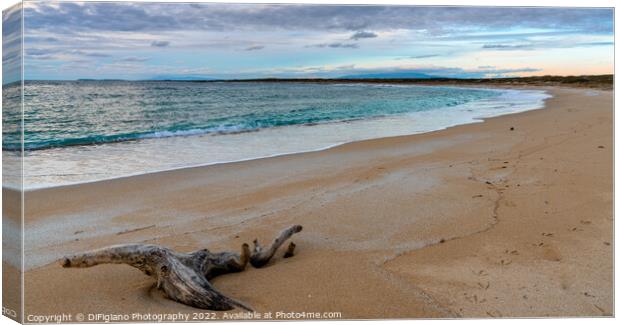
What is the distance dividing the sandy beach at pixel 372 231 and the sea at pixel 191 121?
2.16ft

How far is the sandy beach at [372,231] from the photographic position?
141 inches

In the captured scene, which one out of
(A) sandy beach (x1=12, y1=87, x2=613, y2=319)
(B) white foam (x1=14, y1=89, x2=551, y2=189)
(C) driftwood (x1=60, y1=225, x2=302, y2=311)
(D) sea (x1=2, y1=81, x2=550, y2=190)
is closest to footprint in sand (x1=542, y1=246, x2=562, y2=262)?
(A) sandy beach (x1=12, y1=87, x2=613, y2=319)

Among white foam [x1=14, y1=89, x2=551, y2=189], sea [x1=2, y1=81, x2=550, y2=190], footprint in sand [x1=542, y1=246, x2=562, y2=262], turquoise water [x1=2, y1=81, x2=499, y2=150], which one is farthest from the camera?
white foam [x1=14, y1=89, x2=551, y2=189]

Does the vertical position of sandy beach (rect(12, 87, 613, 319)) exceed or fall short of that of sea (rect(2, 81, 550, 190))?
it falls short

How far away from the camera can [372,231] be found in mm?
4527

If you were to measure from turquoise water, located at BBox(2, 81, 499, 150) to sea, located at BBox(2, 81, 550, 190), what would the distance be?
0.02 meters

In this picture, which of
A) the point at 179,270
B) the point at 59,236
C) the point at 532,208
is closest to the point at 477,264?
the point at 532,208

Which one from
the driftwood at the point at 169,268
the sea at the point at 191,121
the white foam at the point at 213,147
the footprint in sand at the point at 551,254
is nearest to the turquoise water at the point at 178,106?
the sea at the point at 191,121

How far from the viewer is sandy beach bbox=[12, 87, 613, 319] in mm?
3580

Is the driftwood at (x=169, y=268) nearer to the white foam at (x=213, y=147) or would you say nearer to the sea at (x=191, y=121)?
the sea at (x=191, y=121)

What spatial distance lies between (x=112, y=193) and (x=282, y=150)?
3464mm

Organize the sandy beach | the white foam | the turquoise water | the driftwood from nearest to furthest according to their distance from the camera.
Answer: the driftwood, the sandy beach, the turquoise water, the white foam

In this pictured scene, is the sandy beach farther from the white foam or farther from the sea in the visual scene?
the sea

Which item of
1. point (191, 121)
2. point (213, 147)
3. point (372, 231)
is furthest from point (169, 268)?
point (191, 121)
